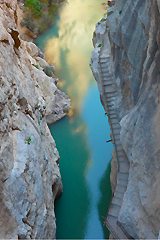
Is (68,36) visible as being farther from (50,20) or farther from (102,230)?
(102,230)

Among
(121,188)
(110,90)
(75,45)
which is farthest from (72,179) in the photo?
(75,45)

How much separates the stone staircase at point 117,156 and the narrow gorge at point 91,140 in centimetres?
3

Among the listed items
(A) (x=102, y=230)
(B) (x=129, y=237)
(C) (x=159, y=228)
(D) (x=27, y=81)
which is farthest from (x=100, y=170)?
(C) (x=159, y=228)

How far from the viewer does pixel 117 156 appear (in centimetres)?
1184

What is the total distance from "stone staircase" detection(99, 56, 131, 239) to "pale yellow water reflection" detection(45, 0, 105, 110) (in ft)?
23.7

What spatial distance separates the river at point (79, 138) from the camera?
Answer: 14.6m

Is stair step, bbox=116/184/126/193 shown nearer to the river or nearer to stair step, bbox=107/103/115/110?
stair step, bbox=107/103/115/110

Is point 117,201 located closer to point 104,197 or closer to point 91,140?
point 104,197

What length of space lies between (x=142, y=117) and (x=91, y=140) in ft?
29.0

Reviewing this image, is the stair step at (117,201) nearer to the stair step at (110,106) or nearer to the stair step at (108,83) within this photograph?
the stair step at (110,106)

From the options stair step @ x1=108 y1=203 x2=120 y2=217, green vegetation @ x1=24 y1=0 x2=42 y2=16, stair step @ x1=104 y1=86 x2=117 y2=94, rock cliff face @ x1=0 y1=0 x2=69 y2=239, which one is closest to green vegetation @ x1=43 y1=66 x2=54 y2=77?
rock cliff face @ x1=0 y1=0 x2=69 y2=239

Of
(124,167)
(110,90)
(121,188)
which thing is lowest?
(121,188)

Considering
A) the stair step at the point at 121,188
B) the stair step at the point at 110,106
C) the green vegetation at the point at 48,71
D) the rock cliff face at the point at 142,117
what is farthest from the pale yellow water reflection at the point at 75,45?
the stair step at the point at 121,188

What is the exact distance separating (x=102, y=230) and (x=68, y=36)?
16.0m
